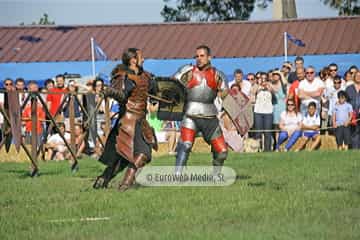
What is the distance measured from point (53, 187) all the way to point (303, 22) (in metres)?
21.4

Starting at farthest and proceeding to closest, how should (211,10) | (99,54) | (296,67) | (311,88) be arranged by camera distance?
(211,10)
(99,54)
(296,67)
(311,88)

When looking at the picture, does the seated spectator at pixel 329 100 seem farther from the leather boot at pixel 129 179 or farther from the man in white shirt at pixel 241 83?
the leather boot at pixel 129 179

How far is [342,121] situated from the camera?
1983cm

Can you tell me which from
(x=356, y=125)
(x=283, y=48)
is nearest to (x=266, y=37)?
(x=283, y=48)

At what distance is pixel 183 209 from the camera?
9.20 meters

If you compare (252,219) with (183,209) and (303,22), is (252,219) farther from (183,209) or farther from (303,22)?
(303,22)

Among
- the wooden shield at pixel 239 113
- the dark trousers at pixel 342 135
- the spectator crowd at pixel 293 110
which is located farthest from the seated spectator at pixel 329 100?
the wooden shield at pixel 239 113

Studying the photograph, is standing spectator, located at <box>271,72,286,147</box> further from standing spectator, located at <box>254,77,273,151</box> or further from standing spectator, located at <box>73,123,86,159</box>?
standing spectator, located at <box>73,123,86,159</box>

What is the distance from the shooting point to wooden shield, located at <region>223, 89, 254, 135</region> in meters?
13.7

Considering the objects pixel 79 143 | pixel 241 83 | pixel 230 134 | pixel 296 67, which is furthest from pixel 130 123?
pixel 296 67

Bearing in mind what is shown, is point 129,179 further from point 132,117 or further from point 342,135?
point 342,135

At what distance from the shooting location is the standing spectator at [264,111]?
64.5 feet

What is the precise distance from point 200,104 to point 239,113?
190 cm

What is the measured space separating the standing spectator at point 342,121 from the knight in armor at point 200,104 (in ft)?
25.4
